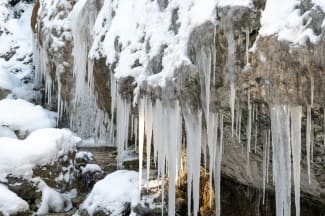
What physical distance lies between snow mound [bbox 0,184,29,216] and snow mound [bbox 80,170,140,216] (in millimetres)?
898

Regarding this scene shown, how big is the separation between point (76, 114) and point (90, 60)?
4.17 meters

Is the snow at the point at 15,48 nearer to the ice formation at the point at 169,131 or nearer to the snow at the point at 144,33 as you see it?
the snow at the point at 144,33

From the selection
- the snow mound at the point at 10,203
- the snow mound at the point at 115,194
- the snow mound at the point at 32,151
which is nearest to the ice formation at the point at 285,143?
the snow mound at the point at 115,194

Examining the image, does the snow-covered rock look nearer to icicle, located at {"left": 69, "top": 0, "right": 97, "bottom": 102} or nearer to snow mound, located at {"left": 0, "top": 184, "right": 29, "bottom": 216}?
icicle, located at {"left": 69, "top": 0, "right": 97, "bottom": 102}

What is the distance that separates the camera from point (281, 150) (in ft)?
11.0

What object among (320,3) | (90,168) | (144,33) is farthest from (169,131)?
A: (90,168)

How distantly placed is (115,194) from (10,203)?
1.55 meters

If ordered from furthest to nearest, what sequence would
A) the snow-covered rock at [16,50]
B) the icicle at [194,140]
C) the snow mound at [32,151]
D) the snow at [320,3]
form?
the snow-covered rock at [16,50]
the snow mound at [32,151]
the icicle at [194,140]
the snow at [320,3]

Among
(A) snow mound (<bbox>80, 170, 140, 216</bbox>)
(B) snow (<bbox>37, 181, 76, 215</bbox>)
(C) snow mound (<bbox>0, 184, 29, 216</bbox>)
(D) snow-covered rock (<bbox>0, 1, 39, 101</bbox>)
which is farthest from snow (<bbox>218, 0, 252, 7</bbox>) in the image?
(D) snow-covered rock (<bbox>0, 1, 39, 101</bbox>)

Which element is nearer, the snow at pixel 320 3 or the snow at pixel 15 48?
the snow at pixel 320 3

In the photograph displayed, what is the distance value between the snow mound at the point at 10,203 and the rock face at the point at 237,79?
74.4 inches

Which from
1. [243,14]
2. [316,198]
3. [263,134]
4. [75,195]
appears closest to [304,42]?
[243,14]

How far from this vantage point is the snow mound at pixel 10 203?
6.02 m

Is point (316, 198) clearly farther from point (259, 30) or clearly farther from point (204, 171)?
point (259, 30)
